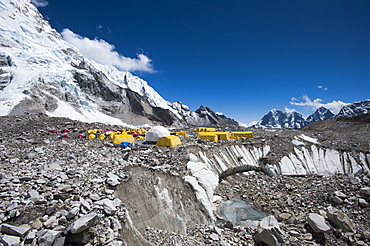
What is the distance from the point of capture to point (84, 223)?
6535 millimetres

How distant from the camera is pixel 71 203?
7.49m

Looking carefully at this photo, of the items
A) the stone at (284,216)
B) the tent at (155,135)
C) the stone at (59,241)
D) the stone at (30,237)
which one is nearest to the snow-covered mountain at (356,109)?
the stone at (284,216)

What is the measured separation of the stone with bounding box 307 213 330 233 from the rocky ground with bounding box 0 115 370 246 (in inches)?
2.0

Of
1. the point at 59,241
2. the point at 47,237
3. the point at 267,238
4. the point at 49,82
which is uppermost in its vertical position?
the point at 49,82

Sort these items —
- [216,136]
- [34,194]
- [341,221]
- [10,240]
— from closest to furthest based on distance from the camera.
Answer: [10,240] < [34,194] < [341,221] < [216,136]

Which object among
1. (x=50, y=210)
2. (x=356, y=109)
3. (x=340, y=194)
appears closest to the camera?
(x=50, y=210)

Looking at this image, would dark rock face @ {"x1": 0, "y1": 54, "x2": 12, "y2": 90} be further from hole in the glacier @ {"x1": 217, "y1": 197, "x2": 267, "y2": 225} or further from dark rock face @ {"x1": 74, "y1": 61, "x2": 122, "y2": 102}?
hole in the glacier @ {"x1": 217, "y1": 197, "x2": 267, "y2": 225}

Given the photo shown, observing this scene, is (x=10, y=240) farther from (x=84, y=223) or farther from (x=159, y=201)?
(x=159, y=201)

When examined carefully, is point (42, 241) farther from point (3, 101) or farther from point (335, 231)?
point (3, 101)

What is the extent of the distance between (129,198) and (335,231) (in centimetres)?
1267

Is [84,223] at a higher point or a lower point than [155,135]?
lower

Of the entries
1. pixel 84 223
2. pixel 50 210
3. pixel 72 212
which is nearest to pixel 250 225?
pixel 84 223

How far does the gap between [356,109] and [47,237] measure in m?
221

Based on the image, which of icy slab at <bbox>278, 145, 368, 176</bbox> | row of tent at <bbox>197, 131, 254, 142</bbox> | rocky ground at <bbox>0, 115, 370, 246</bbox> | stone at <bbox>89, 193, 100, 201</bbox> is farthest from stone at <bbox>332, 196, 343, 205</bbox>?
stone at <bbox>89, 193, 100, 201</bbox>
